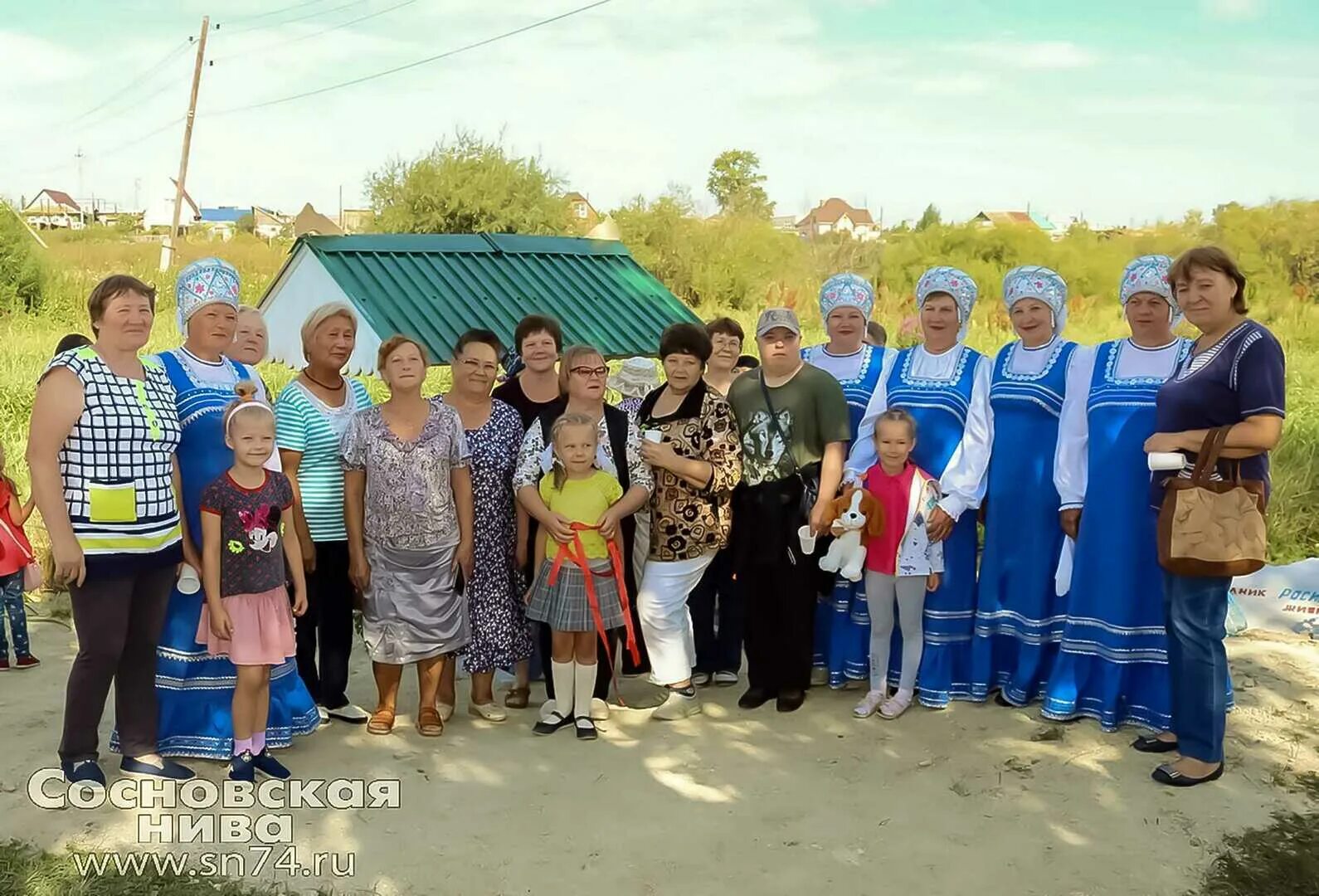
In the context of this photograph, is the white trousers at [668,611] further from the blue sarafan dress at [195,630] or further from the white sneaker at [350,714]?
the blue sarafan dress at [195,630]

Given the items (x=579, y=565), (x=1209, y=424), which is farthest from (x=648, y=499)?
(x=1209, y=424)

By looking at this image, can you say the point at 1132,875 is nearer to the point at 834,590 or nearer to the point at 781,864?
the point at 781,864

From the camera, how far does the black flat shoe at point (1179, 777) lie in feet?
13.3

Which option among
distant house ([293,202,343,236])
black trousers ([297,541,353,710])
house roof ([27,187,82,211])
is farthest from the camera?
house roof ([27,187,82,211])

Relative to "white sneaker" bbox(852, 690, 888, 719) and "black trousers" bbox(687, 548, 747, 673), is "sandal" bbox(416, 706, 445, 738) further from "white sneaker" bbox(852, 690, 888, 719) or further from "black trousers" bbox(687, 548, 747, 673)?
"white sneaker" bbox(852, 690, 888, 719)

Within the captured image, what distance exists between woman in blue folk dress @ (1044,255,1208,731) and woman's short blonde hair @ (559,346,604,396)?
189cm

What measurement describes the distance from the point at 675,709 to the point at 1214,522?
2215 millimetres

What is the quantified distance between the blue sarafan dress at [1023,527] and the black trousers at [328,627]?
8.58ft

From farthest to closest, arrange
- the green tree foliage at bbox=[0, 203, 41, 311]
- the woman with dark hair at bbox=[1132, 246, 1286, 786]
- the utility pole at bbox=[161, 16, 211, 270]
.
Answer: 1. the utility pole at bbox=[161, 16, 211, 270]
2. the green tree foliage at bbox=[0, 203, 41, 311]
3. the woman with dark hair at bbox=[1132, 246, 1286, 786]

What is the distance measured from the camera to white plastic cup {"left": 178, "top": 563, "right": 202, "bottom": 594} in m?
3.98

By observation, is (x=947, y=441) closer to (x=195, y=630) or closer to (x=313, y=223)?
(x=195, y=630)

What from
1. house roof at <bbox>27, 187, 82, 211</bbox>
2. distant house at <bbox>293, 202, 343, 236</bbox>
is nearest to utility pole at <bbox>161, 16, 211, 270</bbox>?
distant house at <bbox>293, 202, 343, 236</bbox>

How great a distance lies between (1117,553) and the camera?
4.47 m

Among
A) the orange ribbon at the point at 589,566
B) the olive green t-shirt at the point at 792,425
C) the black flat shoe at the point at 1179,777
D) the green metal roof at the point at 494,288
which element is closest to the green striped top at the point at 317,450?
the orange ribbon at the point at 589,566
